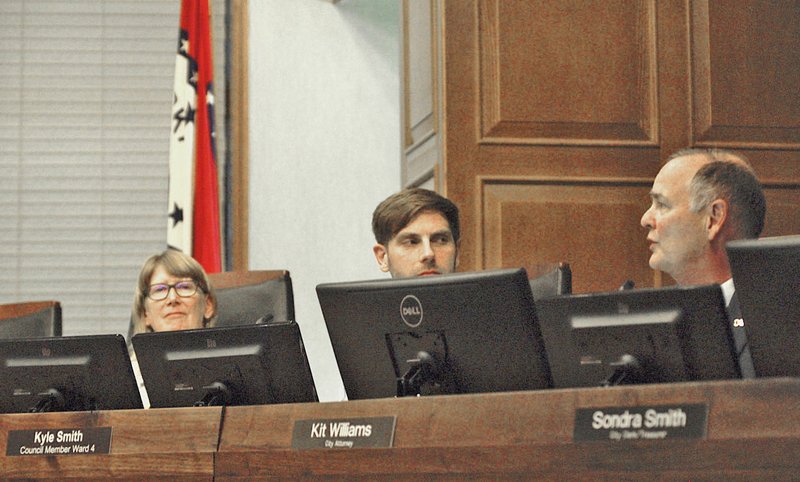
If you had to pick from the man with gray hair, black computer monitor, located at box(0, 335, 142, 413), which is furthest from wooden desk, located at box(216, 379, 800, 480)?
the man with gray hair

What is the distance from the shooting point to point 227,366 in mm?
2168

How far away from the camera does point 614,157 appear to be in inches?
155

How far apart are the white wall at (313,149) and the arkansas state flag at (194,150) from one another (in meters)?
0.35

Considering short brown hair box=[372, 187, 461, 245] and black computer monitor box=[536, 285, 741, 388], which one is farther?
short brown hair box=[372, 187, 461, 245]

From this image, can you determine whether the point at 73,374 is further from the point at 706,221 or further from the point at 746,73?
the point at 746,73

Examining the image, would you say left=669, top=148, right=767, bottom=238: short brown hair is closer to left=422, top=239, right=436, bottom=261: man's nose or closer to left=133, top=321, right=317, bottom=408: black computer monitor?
left=422, top=239, right=436, bottom=261: man's nose

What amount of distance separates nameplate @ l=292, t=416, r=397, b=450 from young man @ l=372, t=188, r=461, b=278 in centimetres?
133

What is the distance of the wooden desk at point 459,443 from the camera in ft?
5.05

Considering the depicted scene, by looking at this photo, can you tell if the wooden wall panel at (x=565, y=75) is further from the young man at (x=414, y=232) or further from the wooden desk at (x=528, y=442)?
the wooden desk at (x=528, y=442)

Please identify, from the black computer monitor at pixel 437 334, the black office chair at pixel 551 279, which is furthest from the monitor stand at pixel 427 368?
the black office chair at pixel 551 279

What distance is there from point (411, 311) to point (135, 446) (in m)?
0.57

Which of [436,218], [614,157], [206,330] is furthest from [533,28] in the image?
[206,330]

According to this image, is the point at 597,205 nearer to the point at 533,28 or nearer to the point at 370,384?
the point at 533,28

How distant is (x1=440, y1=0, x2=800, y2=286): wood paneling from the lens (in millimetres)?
3879
